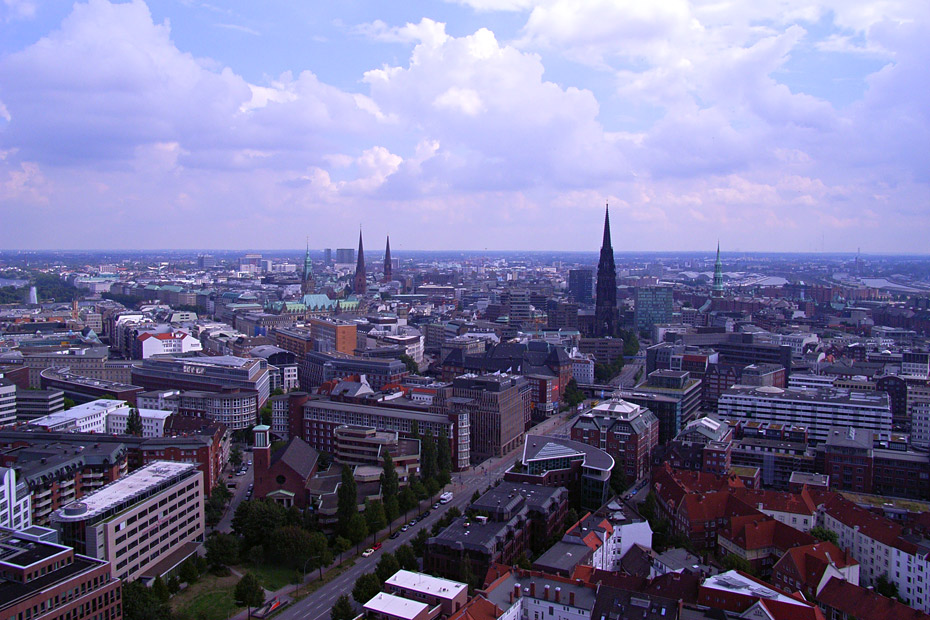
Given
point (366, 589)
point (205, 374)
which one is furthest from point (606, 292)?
point (366, 589)

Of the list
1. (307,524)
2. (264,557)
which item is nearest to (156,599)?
(264,557)

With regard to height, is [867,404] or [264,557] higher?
[867,404]

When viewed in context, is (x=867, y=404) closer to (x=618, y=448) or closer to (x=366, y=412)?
(x=618, y=448)

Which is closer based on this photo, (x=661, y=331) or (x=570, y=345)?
(x=570, y=345)

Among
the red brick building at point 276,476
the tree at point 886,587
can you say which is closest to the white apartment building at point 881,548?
the tree at point 886,587

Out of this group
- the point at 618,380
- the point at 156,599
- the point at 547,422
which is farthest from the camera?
the point at 618,380

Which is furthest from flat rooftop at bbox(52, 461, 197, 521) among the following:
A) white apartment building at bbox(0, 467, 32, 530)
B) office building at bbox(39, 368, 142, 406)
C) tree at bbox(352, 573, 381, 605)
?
office building at bbox(39, 368, 142, 406)

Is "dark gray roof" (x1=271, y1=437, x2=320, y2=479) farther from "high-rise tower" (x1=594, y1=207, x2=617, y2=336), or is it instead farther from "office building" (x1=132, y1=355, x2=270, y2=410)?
"high-rise tower" (x1=594, y1=207, x2=617, y2=336)
